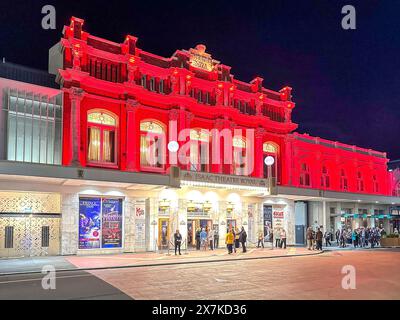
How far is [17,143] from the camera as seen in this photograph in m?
27.5

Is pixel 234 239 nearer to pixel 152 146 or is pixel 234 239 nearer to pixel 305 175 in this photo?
pixel 152 146

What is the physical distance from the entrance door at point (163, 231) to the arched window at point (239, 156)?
7.77m

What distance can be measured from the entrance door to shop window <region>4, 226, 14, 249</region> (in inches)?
394

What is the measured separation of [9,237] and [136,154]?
32.6 ft

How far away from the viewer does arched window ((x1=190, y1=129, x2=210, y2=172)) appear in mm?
35000


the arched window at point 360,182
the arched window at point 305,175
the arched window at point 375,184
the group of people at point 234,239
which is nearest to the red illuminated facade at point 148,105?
the arched window at point 305,175

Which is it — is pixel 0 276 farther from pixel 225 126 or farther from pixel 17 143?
pixel 225 126

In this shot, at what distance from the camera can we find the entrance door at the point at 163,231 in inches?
1267

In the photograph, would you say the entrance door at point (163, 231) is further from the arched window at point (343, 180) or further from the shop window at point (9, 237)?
the arched window at point (343, 180)

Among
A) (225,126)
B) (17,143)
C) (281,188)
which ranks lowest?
(281,188)
